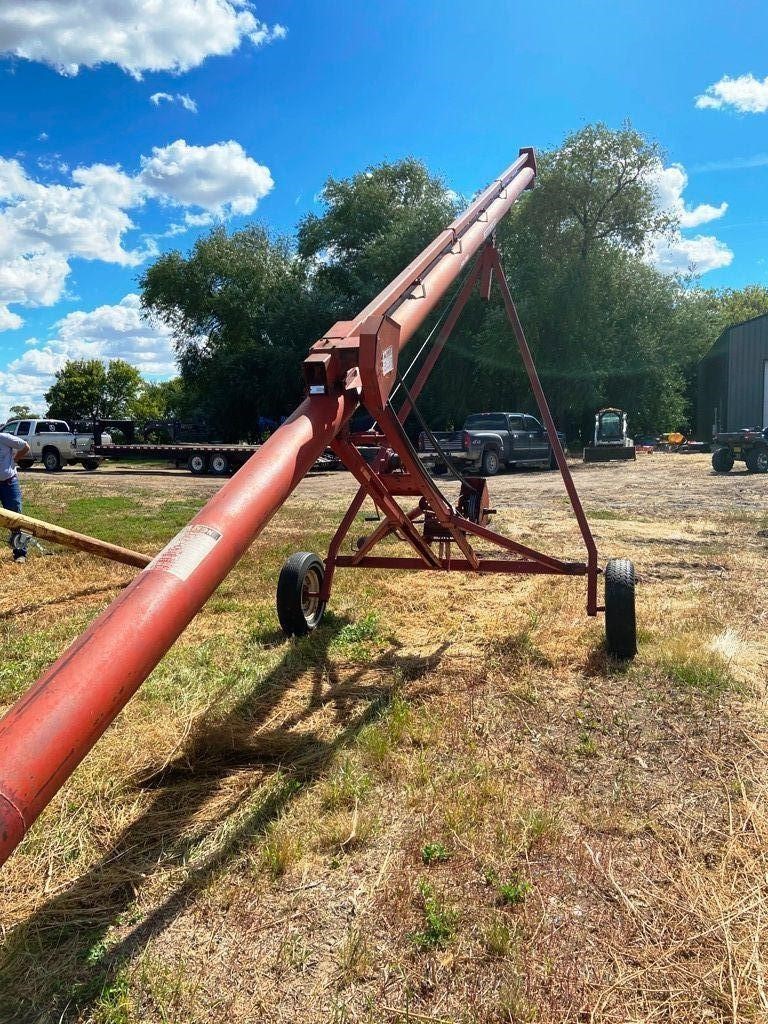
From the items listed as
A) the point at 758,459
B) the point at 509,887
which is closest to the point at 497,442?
the point at 758,459

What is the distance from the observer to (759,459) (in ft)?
65.0

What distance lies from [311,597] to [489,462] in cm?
1648

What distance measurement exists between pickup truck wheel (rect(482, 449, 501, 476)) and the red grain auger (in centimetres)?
1562

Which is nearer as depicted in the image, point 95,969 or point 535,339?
point 95,969

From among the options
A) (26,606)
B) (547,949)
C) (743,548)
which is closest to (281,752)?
(547,949)

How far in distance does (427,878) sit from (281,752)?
123 centimetres

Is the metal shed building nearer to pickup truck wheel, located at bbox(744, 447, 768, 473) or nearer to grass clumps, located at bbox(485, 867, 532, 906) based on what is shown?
pickup truck wheel, located at bbox(744, 447, 768, 473)

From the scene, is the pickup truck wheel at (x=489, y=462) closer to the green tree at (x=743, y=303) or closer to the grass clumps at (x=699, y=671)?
the grass clumps at (x=699, y=671)

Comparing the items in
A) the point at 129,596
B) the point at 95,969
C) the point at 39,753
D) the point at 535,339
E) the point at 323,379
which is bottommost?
the point at 95,969

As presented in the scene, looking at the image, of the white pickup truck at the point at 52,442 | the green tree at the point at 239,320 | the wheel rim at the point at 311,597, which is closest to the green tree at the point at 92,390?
the green tree at the point at 239,320

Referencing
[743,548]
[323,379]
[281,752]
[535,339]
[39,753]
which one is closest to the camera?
[39,753]

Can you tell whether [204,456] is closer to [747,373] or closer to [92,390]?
[747,373]

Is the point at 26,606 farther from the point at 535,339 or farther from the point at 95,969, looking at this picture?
the point at 535,339

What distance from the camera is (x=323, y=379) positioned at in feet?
9.82
